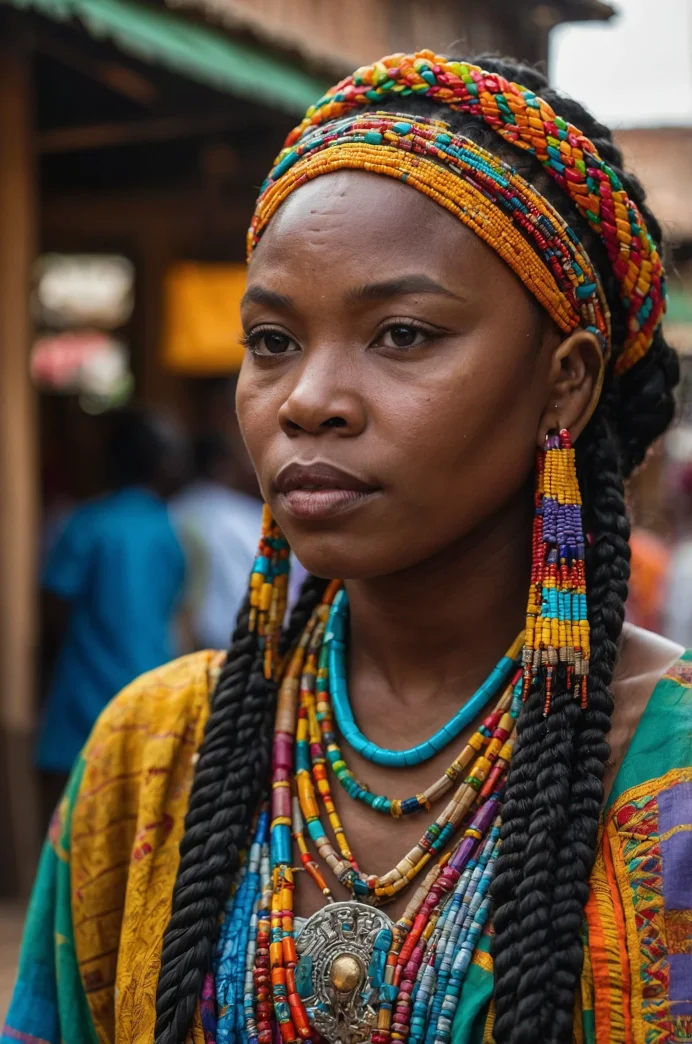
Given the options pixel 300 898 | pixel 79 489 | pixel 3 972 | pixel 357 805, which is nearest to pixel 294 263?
pixel 357 805

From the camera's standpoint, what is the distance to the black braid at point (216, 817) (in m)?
1.69

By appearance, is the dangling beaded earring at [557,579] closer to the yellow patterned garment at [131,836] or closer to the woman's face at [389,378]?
the woman's face at [389,378]

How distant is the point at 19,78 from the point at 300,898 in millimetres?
4467

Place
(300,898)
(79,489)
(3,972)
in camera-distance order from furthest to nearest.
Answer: (79,489) → (3,972) → (300,898)

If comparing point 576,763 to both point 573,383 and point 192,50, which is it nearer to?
point 573,383

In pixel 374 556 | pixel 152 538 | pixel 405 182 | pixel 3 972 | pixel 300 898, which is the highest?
pixel 152 538

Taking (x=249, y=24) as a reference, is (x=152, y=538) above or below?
below

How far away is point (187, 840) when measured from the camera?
1809 mm

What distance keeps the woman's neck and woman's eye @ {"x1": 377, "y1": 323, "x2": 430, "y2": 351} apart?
1.04 ft

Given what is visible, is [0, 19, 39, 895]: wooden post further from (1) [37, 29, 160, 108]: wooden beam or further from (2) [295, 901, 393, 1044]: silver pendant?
(2) [295, 901, 393, 1044]: silver pendant

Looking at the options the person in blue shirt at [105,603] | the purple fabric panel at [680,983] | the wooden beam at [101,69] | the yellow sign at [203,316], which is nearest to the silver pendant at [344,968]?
the purple fabric panel at [680,983]

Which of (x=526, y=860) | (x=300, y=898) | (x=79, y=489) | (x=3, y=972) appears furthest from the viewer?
(x=79, y=489)

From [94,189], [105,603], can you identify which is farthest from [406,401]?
[94,189]

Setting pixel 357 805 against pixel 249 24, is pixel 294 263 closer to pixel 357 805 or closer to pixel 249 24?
pixel 357 805
